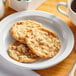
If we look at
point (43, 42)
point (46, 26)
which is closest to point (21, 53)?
point (43, 42)

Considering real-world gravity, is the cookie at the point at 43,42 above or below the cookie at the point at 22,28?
below

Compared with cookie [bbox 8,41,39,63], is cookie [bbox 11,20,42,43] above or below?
above

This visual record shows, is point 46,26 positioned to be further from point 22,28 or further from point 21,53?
point 21,53

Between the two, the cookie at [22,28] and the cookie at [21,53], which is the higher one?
the cookie at [22,28]

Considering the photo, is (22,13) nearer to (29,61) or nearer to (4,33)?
(4,33)
